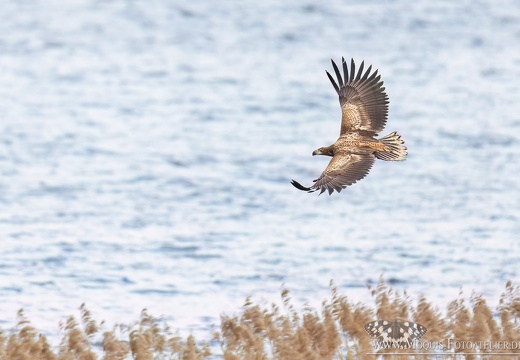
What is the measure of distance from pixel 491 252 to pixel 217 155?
11293 mm

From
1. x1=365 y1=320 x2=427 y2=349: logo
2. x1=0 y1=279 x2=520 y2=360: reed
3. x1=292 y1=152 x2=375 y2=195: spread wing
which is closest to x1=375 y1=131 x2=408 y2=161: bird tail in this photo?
x1=292 y1=152 x2=375 y2=195: spread wing

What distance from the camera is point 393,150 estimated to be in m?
11.5

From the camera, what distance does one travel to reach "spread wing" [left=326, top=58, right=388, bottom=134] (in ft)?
39.8

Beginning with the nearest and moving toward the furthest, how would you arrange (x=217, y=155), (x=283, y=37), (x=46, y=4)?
(x=217, y=155), (x=283, y=37), (x=46, y=4)

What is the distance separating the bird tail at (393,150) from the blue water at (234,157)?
21.6 feet

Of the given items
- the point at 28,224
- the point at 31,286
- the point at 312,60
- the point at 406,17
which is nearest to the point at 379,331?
the point at 31,286

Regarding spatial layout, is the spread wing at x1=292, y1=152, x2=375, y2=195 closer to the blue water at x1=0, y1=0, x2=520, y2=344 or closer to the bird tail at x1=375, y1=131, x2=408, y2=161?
the bird tail at x1=375, y1=131, x2=408, y2=161

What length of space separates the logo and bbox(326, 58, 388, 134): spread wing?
2.44 metres

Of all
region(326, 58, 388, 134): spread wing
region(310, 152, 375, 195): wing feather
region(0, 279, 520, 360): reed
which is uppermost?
region(326, 58, 388, 134): spread wing

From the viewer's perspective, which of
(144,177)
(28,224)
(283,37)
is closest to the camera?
(28,224)

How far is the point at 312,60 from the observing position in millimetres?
44156

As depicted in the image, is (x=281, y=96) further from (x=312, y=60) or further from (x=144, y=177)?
(x=144, y=177)

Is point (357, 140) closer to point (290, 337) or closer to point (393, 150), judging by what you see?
point (393, 150)

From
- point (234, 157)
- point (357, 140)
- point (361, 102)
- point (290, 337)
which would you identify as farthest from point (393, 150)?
point (234, 157)
